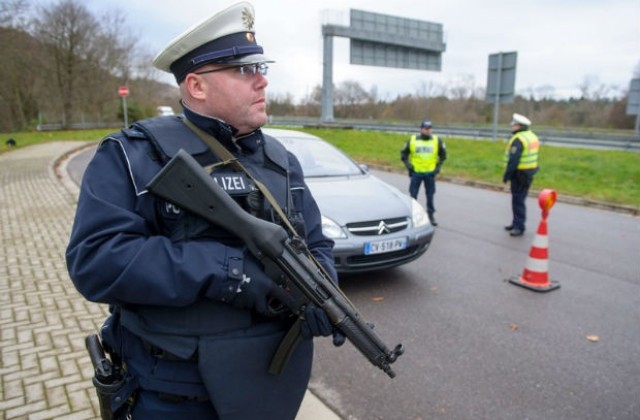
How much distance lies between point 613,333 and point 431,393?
1.96 meters

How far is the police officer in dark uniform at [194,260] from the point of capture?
131cm

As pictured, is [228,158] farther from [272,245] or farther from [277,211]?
[272,245]

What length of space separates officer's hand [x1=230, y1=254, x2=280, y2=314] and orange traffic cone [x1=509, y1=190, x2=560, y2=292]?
13.8 ft

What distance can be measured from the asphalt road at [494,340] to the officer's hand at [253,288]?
1676 mm

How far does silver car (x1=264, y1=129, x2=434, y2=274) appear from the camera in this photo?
4449mm

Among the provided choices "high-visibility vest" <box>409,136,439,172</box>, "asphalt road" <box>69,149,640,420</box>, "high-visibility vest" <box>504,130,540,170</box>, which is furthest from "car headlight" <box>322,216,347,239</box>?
"high-visibility vest" <box>504,130,540,170</box>

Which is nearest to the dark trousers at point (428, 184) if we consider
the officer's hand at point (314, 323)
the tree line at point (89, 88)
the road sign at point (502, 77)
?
the officer's hand at point (314, 323)

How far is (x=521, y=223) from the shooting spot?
7.24 m

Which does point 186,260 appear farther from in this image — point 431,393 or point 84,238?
point 431,393

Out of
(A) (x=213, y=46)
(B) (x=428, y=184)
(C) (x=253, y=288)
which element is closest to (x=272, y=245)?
(C) (x=253, y=288)

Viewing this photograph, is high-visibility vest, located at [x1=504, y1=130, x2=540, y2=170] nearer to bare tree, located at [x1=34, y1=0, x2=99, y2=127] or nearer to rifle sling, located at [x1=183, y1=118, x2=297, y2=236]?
rifle sling, located at [x1=183, y1=118, x2=297, y2=236]

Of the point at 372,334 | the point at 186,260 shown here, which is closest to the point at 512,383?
the point at 372,334

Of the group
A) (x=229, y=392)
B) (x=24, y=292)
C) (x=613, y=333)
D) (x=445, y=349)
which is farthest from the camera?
(x=24, y=292)

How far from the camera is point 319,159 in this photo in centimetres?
603
